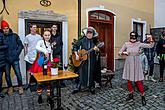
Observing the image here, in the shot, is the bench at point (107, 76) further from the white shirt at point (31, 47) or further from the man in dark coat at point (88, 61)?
the white shirt at point (31, 47)

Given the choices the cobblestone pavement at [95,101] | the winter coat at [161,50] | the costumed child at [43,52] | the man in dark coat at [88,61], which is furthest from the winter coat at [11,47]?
the winter coat at [161,50]

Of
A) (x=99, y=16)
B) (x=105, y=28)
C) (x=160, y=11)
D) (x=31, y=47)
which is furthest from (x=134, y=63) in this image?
(x=160, y=11)

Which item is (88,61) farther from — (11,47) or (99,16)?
(99,16)

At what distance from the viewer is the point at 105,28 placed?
26.5 ft

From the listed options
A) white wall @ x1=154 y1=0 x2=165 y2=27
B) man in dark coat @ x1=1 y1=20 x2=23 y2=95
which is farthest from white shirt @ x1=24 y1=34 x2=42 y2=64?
white wall @ x1=154 y1=0 x2=165 y2=27

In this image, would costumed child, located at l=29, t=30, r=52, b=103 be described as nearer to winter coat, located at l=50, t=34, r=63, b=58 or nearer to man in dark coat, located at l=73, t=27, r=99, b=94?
man in dark coat, located at l=73, t=27, r=99, b=94

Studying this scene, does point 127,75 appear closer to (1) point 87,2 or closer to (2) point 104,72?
(2) point 104,72

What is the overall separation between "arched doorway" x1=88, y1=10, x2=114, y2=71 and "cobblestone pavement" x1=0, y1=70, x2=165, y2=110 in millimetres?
2747

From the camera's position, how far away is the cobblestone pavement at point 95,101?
13.6ft

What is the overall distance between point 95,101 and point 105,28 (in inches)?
164

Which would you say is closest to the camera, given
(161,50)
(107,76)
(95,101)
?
(95,101)

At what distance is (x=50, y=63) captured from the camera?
3699 millimetres

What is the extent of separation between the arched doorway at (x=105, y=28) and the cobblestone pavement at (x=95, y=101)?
108 inches

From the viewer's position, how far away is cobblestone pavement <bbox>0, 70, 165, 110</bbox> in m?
4.15
